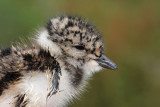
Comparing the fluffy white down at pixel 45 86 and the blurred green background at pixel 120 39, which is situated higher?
the blurred green background at pixel 120 39

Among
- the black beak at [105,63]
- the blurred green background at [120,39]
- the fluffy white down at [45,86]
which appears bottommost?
the fluffy white down at [45,86]

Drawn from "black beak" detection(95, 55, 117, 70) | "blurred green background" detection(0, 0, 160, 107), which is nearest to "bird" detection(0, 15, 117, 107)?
"black beak" detection(95, 55, 117, 70)

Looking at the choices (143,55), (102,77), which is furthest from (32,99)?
(143,55)

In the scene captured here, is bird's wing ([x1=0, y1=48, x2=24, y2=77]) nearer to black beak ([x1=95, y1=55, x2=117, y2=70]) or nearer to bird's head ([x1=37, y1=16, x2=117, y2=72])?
bird's head ([x1=37, y1=16, x2=117, y2=72])

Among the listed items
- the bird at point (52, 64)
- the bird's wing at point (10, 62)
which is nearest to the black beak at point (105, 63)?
the bird at point (52, 64)

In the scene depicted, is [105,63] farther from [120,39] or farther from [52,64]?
[120,39]

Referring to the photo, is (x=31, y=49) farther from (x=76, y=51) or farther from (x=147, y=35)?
(x=147, y=35)

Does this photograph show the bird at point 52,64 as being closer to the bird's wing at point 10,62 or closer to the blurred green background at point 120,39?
the bird's wing at point 10,62
